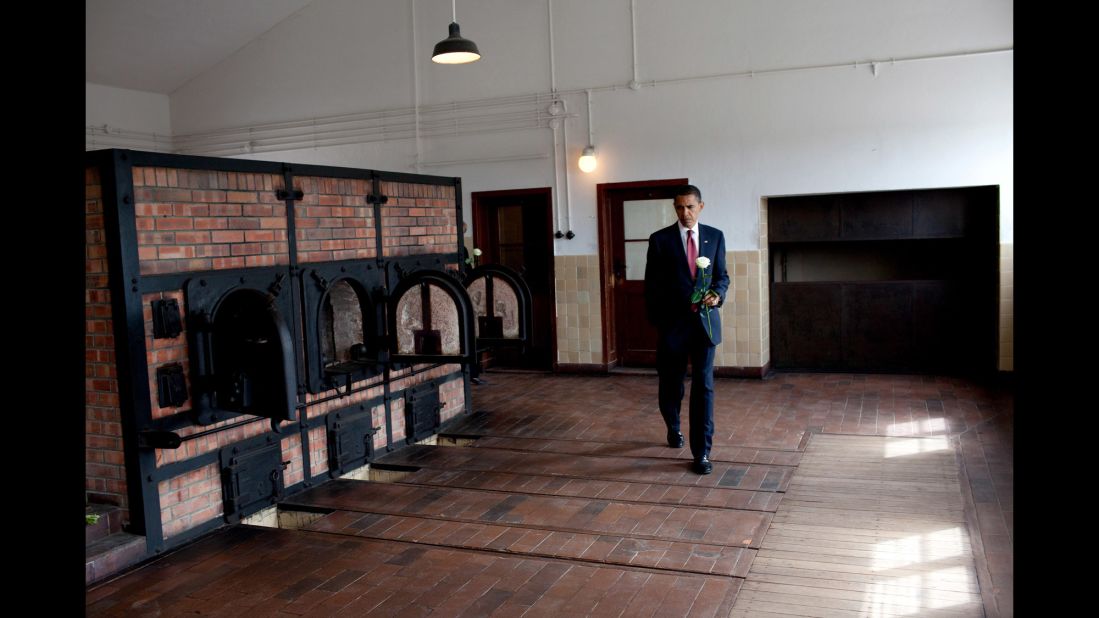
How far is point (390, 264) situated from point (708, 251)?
6.66 ft

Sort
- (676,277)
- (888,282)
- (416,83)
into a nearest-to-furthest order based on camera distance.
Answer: (676,277) < (888,282) < (416,83)

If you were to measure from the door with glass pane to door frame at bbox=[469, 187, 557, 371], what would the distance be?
612mm

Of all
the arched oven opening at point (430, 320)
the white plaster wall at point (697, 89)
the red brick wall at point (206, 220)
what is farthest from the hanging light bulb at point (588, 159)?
the red brick wall at point (206, 220)

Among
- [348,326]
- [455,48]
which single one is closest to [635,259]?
[455,48]

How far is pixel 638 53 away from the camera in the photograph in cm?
847

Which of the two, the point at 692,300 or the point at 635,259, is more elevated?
the point at 635,259

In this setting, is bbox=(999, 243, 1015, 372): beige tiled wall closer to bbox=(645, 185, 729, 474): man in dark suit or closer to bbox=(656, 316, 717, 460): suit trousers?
bbox=(645, 185, 729, 474): man in dark suit

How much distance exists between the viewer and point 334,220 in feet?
17.3

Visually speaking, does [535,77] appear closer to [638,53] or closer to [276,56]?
[638,53]

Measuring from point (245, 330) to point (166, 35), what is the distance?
258 inches

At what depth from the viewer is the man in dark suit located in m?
5.16

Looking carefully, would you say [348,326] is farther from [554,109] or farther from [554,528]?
[554,109]
